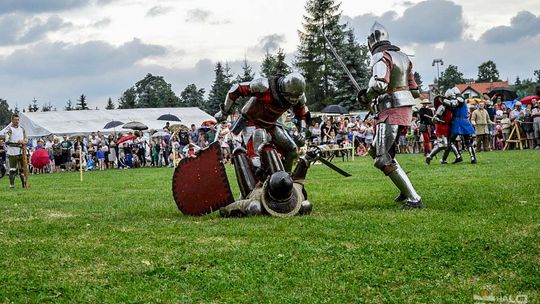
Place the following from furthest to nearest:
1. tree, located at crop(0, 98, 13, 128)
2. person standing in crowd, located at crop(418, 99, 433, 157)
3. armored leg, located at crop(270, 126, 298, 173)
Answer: tree, located at crop(0, 98, 13, 128), person standing in crowd, located at crop(418, 99, 433, 157), armored leg, located at crop(270, 126, 298, 173)

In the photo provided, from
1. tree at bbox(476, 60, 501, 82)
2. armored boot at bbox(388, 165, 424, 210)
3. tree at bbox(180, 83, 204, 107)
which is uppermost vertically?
tree at bbox(476, 60, 501, 82)

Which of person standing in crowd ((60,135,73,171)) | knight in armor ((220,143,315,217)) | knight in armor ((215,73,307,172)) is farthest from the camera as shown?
person standing in crowd ((60,135,73,171))

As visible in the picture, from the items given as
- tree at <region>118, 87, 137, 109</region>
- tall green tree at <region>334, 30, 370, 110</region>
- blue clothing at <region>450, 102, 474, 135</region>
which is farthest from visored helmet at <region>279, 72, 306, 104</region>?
tree at <region>118, 87, 137, 109</region>

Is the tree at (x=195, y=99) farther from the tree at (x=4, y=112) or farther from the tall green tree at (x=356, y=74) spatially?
the tree at (x=4, y=112)

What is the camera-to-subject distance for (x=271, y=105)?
32.0 ft

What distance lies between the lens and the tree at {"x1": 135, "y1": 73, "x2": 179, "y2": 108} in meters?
80.7

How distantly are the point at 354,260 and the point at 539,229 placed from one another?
6.94 feet

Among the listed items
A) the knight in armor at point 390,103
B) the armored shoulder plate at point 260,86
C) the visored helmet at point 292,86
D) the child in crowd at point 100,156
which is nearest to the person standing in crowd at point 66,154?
the child in crowd at point 100,156

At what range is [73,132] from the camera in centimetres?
4459

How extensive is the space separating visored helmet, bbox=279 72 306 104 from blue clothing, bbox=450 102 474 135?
11094 mm

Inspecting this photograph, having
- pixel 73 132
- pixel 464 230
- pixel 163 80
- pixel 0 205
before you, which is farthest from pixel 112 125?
pixel 163 80

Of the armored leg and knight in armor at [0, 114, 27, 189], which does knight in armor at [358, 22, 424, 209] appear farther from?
knight in armor at [0, 114, 27, 189]

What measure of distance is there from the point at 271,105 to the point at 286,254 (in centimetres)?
385

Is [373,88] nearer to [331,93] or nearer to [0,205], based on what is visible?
[0,205]
